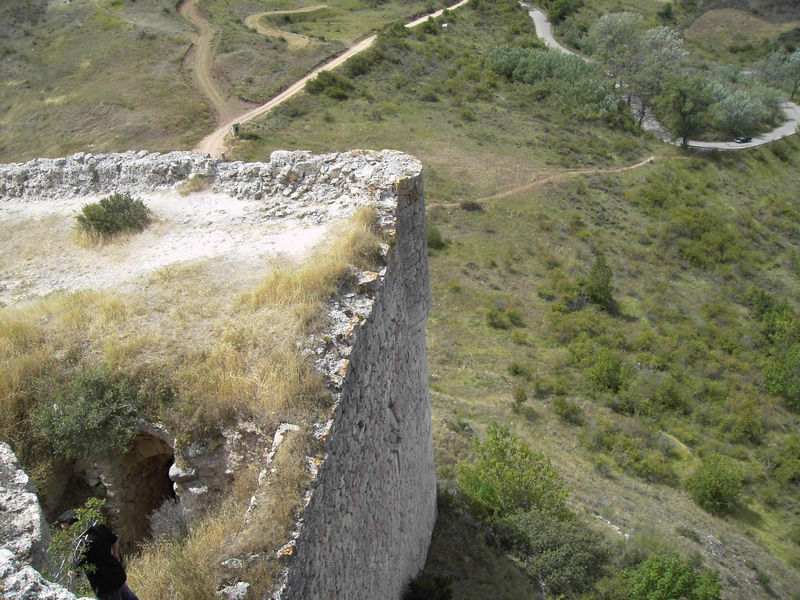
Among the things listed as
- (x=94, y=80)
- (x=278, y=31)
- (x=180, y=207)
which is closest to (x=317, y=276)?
(x=180, y=207)

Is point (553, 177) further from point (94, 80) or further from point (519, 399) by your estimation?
point (94, 80)

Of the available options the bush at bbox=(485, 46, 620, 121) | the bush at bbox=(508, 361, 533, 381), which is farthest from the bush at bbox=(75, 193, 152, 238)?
the bush at bbox=(485, 46, 620, 121)

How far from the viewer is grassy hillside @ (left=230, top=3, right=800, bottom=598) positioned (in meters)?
18.9

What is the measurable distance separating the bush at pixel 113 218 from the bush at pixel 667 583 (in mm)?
12960

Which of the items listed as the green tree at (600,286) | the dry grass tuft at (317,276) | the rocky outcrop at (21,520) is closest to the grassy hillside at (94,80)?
the green tree at (600,286)

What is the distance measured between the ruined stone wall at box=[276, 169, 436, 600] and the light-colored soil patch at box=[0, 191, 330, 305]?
1483 mm

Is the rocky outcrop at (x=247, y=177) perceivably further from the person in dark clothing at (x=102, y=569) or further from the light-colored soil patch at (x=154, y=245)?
the person in dark clothing at (x=102, y=569)

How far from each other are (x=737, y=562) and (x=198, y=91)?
43.7 m

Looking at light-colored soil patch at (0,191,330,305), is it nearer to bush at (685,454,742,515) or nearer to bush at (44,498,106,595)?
bush at (44,498,106,595)

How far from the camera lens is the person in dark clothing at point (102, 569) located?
4.18m

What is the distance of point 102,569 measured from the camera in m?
4.21

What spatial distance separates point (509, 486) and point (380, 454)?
7951 millimetres

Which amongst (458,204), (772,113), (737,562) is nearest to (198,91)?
(458,204)

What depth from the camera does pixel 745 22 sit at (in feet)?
271
